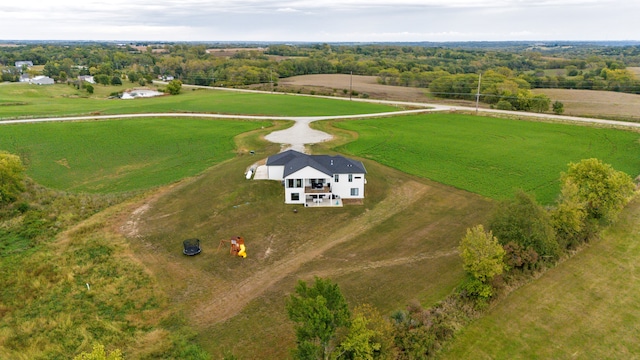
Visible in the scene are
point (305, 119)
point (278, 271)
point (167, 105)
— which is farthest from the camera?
point (167, 105)

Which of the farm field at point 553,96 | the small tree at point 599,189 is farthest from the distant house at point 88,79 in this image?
the small tree at point 599,189

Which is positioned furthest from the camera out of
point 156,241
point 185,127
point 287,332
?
point 185,127

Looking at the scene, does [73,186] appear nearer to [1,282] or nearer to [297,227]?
[1,282]

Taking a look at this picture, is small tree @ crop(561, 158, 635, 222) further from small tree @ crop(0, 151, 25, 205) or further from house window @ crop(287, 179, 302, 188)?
small tree @ crop(0, 151, 25, 205)

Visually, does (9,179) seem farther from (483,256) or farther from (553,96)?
(553,96)

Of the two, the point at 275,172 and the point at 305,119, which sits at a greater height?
the point at 305,119

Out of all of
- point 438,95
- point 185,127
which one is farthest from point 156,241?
point 438,95

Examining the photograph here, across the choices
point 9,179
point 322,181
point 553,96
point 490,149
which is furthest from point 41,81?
point 553,96
